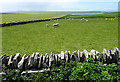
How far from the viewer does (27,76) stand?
491 centimetres

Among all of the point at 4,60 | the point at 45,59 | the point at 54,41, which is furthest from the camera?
the point at 54,41

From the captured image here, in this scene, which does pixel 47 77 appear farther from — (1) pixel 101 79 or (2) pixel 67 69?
(1) pixel 101 79

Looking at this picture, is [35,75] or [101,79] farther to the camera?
[35,75]

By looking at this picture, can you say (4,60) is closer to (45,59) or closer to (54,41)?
(45,59)

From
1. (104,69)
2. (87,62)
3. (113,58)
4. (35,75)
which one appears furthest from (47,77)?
(113,58)

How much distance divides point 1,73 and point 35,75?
4.63ft

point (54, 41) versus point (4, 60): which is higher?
point (4, 60)

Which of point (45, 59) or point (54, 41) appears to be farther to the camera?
point (54, 41)

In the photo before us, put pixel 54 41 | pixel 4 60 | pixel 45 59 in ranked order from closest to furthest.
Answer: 1. pixel 4 60
2. pixel 45 59
3. pixel 54 41

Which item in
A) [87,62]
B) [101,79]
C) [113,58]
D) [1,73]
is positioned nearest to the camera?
[101,79]

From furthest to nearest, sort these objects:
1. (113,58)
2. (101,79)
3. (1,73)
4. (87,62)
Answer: (113,58) < (87,62) < (1,73) < (101,79)

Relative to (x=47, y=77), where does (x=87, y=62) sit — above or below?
above

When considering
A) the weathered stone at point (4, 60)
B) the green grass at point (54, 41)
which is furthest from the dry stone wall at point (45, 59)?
the green grass at point (54, 41)

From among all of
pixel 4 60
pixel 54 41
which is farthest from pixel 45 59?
pixel 54 41
